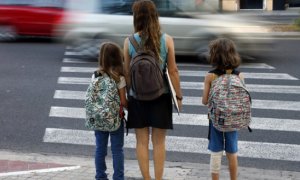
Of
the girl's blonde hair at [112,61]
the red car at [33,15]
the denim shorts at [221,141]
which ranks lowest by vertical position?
the denim shorts at [221,141]

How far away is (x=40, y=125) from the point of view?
853cm

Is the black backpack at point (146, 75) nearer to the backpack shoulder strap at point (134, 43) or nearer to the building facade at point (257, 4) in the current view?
the backpack shoulder strap at point (134, 43)

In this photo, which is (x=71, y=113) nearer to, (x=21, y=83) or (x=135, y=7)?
(x=21, y=83)

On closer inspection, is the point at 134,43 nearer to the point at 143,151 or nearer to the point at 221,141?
the point at 143,151

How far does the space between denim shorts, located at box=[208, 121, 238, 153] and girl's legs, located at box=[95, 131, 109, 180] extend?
98 cm

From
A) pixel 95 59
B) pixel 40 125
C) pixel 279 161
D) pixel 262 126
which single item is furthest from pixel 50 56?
pixel 279 161

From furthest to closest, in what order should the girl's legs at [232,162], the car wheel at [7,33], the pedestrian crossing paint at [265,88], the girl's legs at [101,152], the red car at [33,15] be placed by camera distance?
1. the car wheel at [7,33]
2. the red car at [33,15]
3. the pedestrian crossing paint at [265,88]
4. the girl's legs at [101,152]
5. the girl's legs at [232,162]

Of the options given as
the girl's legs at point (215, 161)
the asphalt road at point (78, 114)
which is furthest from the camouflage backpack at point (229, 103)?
the asphalt road at point (78, 114)

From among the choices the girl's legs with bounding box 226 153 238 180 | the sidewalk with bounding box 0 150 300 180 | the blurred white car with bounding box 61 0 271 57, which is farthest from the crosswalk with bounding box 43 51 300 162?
the girl's legs with bounding box 226 153 238 180

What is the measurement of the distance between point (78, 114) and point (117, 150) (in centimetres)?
371

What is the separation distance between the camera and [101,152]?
18.2ft

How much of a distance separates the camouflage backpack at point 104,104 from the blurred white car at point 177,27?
26.8 feet

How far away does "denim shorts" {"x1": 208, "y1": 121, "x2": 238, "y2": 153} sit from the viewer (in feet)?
17.5

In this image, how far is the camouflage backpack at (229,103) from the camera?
16.9ft
